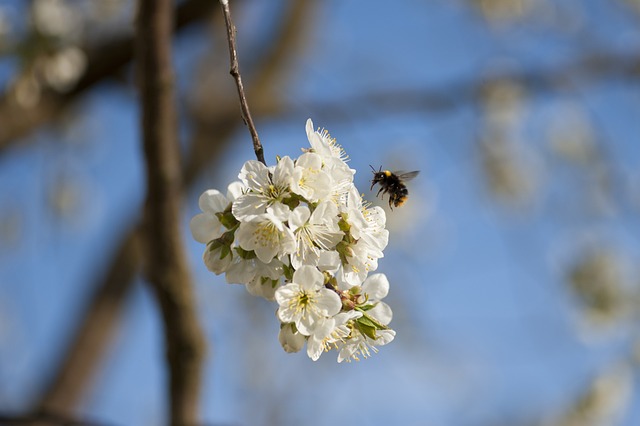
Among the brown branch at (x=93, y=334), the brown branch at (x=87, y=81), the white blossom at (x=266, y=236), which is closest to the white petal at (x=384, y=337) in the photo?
the white blossom at (x=266, y=236)

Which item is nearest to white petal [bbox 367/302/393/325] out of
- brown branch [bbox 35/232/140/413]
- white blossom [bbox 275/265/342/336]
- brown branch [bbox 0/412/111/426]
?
white blossom [bbox 275/265/342/336]

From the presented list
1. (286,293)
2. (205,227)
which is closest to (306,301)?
(286,293)

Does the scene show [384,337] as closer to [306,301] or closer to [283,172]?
[306,301]

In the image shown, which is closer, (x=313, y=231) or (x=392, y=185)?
(x=313, y=231)

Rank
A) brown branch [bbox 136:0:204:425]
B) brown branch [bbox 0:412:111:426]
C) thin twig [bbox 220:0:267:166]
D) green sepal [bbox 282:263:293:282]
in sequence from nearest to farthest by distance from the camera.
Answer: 1. thin twig [bbox 220:0:267:166]
2. green sepal [bbox 282:263:293:282]
3. brown branch [bbox 136:0:204:425]
4. brown branch [bbox 0:412:111:426]

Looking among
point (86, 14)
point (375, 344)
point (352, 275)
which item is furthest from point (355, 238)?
point (86, 14)

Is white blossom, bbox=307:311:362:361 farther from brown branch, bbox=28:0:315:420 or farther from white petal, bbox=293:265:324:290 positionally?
brown branch, bbox=28:0:315:420

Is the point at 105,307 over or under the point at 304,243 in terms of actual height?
over
